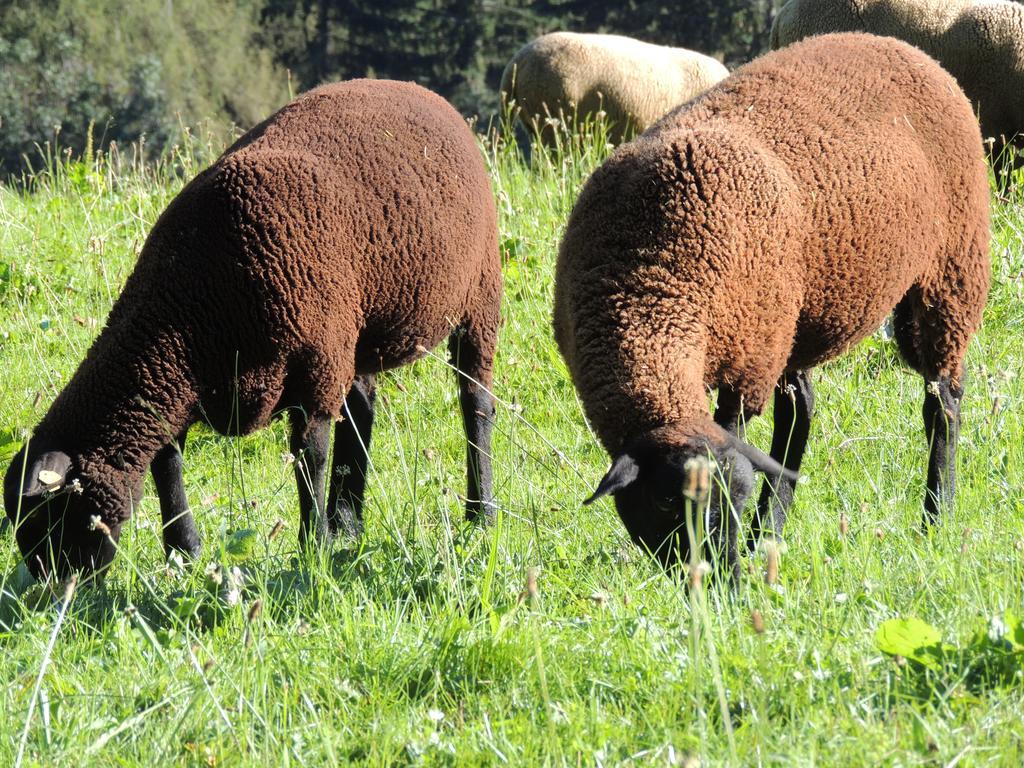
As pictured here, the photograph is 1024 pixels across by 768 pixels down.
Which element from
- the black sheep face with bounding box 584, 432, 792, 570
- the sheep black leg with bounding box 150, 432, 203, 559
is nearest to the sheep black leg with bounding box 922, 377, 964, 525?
the black sheep face with bounding box 584, 432, 792, 570

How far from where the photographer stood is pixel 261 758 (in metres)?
2.55

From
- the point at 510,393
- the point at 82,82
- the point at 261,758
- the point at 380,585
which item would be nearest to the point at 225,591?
the point at 380,585

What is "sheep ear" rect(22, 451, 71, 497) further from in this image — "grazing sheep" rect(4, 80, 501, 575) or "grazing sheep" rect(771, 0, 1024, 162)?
"grazing sheep" rect(771, 0, 1024, 162)

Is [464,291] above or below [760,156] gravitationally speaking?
below

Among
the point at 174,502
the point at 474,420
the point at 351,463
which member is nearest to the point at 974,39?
the point at 474,420

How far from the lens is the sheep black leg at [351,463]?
16.5 feet

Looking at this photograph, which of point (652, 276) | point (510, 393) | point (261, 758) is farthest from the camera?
point (510, 393)

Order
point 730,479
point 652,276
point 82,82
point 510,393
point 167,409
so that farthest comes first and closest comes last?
point 82,82, point 510,393, point 167,409, point 652,276, point 730,479

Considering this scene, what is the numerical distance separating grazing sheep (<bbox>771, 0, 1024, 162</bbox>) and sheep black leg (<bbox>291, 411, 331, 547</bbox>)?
5.82 metres

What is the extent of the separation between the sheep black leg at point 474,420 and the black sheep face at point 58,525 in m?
1.67

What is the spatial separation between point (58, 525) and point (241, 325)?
3.15 ft

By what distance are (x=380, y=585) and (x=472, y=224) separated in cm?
196

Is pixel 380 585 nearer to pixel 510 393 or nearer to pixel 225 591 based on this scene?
pixel 225 591

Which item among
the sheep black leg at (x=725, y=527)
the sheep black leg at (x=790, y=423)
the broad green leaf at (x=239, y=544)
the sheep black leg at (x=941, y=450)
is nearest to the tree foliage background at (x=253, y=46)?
the sheep black leg at (x=790, y=423)
